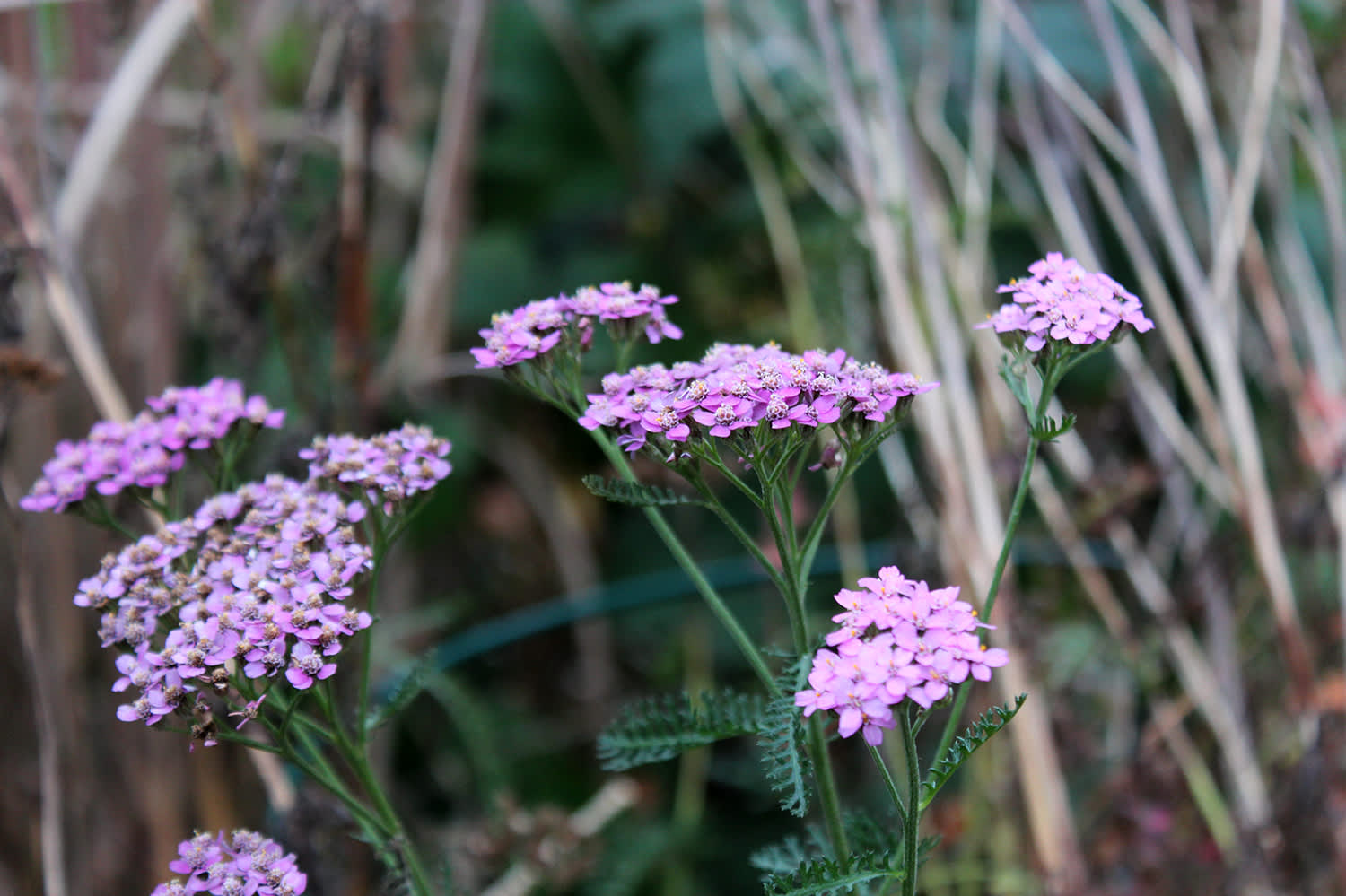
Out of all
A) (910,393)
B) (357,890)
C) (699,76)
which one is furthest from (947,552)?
(699,76)

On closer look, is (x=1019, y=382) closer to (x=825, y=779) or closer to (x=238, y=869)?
(x=825, y=779)

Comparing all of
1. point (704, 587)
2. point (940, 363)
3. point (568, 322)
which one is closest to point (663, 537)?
point (704, 587)

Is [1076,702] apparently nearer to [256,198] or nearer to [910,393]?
[910,393]

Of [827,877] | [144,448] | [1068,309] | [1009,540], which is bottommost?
[827,877]

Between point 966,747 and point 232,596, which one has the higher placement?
point 232,596

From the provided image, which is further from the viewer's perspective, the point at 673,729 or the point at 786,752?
the point at 673,729

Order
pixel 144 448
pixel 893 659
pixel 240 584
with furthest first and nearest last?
pixel 144 448
pixel 240 584
pixel 893 659
